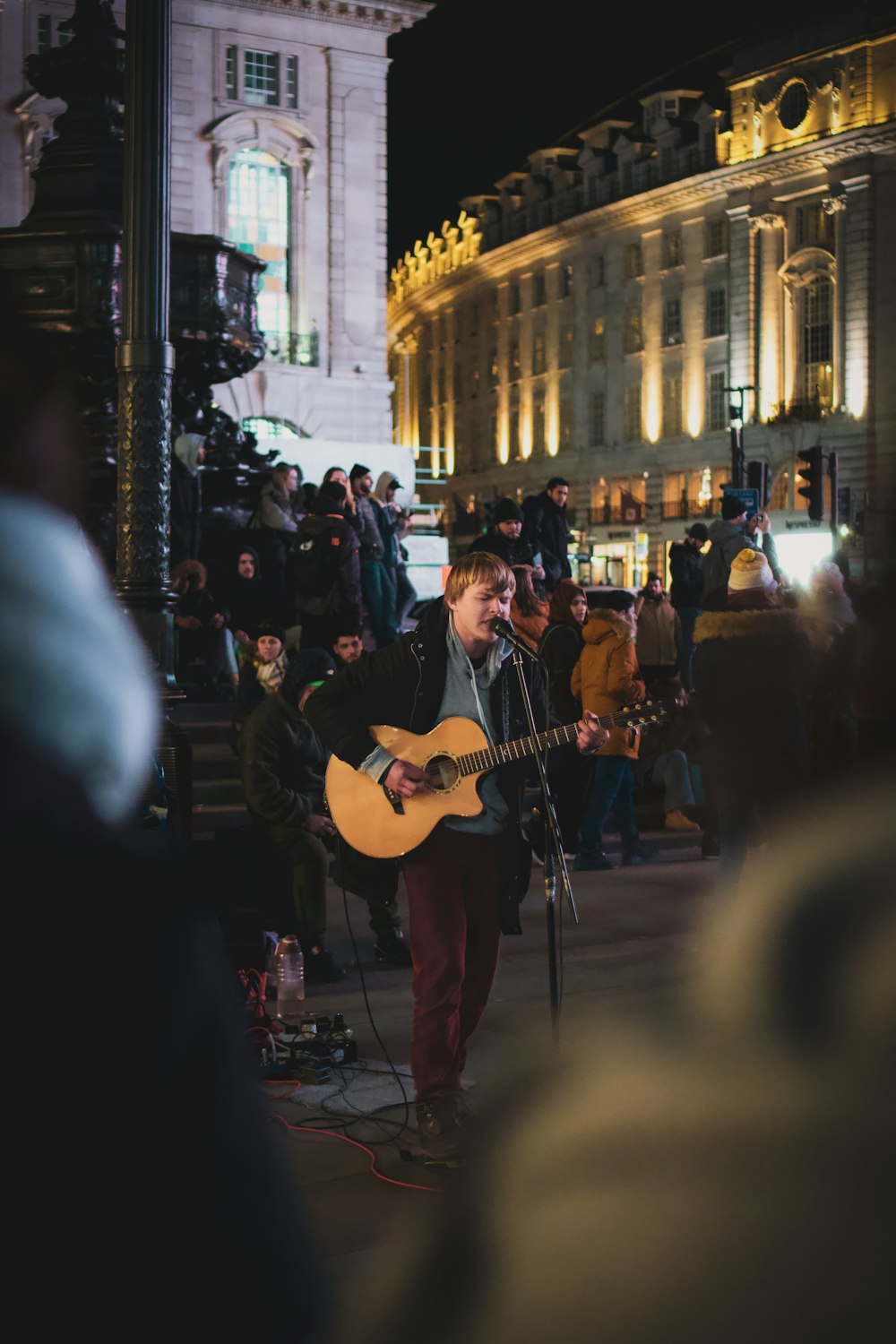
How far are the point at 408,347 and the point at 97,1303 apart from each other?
98.9m

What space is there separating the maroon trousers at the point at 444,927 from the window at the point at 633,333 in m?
67.2

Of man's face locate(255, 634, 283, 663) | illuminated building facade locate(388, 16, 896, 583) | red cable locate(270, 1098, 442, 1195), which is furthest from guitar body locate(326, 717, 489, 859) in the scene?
illuminated building facade locate(388, 16, 896, 583)

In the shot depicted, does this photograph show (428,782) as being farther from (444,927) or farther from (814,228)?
(814,228)

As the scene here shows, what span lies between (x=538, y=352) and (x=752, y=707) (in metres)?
72.6

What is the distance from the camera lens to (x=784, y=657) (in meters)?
8.45

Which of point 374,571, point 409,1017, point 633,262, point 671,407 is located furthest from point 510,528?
point 633,262

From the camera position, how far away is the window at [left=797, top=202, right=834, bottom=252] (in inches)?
2378

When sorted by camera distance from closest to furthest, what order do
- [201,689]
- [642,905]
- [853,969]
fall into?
[853,969] → [642,905] → [201,689]

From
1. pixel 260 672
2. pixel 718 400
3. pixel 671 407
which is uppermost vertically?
pixel 671 407

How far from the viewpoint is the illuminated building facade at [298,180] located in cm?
3728

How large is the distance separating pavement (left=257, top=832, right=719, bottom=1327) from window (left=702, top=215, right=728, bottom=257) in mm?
56919

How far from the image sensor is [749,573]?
8.69m

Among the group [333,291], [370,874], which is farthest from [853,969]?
[333,291]

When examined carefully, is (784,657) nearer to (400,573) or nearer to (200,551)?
(400,573)
